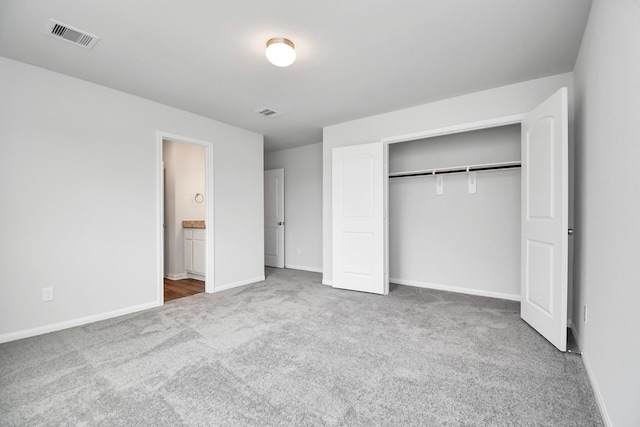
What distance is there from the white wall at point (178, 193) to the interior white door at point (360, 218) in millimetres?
2692

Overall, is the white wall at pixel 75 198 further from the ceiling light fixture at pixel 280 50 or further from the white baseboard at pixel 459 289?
the white baseboard at pixel 459 289

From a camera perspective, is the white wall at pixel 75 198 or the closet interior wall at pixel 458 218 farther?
the closet interior wall at pixel 458 218

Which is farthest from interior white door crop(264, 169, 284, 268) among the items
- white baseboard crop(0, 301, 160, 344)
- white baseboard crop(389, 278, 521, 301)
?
white baseboard crop(0, 301, 160, 344)

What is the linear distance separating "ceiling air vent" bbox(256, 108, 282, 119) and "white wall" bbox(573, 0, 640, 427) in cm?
307

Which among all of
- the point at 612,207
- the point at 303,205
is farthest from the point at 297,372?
the point at 303,205

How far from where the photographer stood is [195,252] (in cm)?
488

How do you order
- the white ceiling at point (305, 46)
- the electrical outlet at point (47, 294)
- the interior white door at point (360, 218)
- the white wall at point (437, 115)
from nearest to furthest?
the white ceiling at point (305, 46)
the electrical outlet at point (47, 294)
the white wall at point (437, 115)
the interior white door at point (360, 218)

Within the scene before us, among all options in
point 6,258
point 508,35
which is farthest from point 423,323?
point 6,258

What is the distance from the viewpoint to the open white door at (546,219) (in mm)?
2211

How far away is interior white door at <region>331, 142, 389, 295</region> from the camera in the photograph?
3840 millimetres

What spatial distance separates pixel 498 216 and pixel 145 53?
13.8 feet

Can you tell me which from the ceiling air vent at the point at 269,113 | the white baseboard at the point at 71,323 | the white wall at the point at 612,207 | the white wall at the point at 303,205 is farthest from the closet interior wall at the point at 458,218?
the white baseboard at the point at 71,323

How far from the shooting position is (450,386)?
5.82 ft

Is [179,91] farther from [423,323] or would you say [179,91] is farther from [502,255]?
[502,255]
